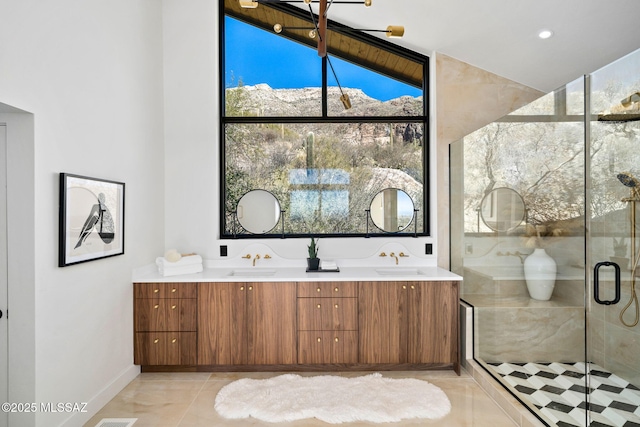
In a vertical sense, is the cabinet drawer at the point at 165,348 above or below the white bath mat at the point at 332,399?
above

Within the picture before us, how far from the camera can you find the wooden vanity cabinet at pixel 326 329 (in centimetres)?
300

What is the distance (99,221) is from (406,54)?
3.15m

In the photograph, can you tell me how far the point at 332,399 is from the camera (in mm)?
2592

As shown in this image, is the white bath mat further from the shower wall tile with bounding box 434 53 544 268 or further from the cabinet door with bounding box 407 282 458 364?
the shower wall tile with bounding box 434 53 544 268

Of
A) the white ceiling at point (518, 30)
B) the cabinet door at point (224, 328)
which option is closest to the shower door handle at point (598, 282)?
the white ceiling at point (518, 30)

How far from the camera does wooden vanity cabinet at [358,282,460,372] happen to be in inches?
118

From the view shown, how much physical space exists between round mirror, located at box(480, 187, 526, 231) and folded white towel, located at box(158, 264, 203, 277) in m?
2.43

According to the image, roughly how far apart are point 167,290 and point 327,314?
132cm

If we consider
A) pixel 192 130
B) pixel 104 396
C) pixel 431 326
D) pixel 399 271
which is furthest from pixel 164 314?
pixel 431 326

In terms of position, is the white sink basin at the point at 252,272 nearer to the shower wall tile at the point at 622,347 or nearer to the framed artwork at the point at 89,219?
the framed artwork at the point at 89,219

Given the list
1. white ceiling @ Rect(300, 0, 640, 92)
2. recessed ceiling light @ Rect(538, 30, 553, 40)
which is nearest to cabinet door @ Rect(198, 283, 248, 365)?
white ceiling @ Rect(300, 0, 640, 92)

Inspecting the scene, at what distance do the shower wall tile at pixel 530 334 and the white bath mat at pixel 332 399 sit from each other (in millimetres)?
536

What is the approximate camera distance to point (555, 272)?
214cm

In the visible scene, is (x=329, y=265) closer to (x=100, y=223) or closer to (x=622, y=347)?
(x=100, y=223)
